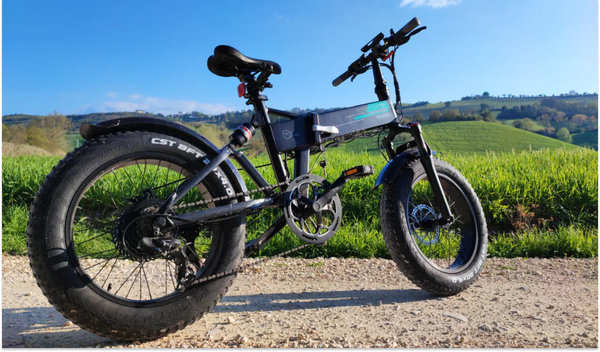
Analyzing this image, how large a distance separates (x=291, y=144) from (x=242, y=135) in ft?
1.48

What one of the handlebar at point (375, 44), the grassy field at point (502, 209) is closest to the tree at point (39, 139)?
the grassy field at point (502, 209)

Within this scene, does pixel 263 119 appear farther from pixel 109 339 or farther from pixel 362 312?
pixel 109 339

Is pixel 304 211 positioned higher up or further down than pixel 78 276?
higher up

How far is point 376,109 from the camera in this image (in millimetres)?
3951

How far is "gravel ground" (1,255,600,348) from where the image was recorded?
110 inches

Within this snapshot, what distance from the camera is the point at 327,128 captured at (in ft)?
11.7

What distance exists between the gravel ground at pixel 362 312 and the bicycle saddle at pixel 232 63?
190 centimetres

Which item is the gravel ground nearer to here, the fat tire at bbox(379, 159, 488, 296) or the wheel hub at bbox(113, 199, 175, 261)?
the fat tire at bbox(379, 159, 488, 296)

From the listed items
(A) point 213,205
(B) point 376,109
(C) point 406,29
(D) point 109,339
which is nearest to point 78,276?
(D) point 109,339

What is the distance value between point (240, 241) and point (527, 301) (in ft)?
8.27

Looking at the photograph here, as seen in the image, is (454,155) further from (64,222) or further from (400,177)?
(64,222)

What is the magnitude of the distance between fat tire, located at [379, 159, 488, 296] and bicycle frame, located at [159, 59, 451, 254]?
36cm

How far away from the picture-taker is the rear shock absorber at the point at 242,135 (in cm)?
313

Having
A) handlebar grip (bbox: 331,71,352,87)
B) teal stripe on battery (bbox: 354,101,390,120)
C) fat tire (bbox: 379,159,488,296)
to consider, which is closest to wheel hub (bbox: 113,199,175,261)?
fat tire (bbox: 379,159,488,296)
